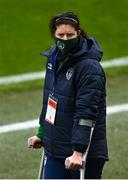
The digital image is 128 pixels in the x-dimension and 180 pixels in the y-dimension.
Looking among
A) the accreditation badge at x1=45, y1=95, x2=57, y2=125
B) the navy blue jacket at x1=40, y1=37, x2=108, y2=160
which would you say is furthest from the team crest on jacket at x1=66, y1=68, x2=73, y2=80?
the accreditation badge at x1=45, y1=95, x2=57, y2=125

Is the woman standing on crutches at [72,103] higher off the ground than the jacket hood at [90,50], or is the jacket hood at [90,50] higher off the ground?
the jacket hood at [90,50]

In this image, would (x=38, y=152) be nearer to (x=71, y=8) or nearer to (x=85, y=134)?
Result: (x=85, y=134)

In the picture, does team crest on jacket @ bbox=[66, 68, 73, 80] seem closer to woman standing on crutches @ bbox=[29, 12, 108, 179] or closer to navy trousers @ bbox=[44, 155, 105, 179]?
woman standing on crutches @ bbox=[29, 12, 108, 179]

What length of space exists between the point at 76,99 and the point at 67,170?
27.7 inches

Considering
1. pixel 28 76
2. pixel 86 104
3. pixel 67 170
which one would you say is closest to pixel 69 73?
pixel 86 104

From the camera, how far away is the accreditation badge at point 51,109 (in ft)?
21.9

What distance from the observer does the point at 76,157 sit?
6.44 meters

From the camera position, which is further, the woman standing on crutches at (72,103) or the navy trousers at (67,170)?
the navy trousers at (67,170)

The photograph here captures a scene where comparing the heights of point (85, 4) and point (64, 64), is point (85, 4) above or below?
above

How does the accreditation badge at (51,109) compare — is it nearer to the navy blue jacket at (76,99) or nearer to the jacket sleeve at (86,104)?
the navy blue jacket at (76,99)

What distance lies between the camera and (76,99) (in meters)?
6.54

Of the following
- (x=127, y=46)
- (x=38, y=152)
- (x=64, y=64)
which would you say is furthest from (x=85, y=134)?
(x=127, y=46)

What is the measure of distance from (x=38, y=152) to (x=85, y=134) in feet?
12.5

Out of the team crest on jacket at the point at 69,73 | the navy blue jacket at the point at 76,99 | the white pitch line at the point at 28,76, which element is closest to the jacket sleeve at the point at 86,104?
the navy blue jacket at the point at 76,99
